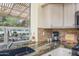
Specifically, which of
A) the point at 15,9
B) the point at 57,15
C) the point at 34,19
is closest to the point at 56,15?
the point at 57,15

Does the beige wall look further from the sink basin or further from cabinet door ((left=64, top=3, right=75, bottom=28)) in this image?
cabinet door ((left=64, top=3, right=75, bottom=28))

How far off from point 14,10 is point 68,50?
0.54 metres

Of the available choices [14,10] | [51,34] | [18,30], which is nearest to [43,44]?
[51,34]

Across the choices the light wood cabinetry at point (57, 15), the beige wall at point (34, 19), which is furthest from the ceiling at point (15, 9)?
the light wood cabinetry at point (57, 15)

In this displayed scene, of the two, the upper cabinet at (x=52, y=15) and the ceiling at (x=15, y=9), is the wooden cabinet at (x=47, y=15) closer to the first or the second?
the upper cabinet at (x=52, y=15)

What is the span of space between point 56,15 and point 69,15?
0.11 meters

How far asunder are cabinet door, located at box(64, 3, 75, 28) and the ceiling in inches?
12.2

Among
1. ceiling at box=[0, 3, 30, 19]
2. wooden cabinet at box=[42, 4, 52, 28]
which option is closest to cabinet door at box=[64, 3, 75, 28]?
wooden cabinet at box=[42, 4, 52, 28]

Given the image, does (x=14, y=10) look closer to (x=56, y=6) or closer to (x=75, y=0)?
(x=56, y=6)

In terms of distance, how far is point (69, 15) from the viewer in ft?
4.19

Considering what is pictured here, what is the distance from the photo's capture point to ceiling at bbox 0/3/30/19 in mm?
1227

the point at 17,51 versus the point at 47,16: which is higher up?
the point at 47,16

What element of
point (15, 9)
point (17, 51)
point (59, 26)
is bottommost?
point (17, 51)

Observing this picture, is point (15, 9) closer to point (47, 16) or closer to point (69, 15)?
point (47, 16)
